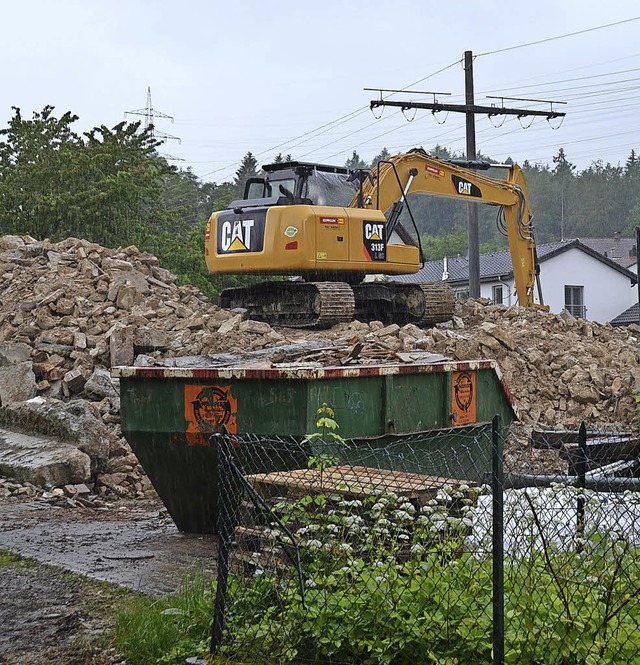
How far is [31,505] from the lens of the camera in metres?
9.88

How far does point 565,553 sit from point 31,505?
6566 millimetres

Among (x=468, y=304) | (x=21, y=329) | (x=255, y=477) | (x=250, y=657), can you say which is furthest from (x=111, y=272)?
(x=250, y=657)

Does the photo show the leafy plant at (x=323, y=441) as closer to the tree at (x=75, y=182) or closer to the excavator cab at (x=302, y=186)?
the excavator cab at (x=302, y=186)

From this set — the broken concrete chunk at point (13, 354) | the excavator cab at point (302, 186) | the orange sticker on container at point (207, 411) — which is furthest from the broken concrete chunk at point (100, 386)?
the orange sticker on container at point (207, 411)

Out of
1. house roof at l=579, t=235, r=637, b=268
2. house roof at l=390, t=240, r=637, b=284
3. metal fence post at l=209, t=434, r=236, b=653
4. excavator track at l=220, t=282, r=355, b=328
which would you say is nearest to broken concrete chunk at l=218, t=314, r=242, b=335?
excavator track at l=220, t=282, r=355, b=328

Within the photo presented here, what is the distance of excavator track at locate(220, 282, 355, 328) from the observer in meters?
16.2

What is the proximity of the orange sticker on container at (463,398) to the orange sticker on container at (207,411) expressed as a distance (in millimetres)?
2141

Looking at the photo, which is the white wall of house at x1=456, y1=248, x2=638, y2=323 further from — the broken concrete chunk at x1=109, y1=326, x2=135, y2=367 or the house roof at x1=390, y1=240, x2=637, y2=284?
the broken concrete chunk at x1=109, y1=326, x2=135, y2=367

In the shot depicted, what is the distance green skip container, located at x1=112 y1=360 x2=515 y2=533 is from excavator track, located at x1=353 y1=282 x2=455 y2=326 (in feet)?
30.6

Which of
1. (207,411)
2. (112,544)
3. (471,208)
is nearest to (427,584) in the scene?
(207,411)

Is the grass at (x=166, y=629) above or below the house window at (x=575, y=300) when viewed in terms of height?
below

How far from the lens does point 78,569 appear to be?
281 inches

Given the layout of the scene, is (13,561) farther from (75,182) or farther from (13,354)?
(75,182)

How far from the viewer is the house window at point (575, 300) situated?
45.8 meters
